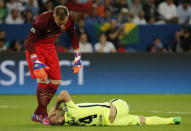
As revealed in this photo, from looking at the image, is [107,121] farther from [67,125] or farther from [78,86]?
[78,86]

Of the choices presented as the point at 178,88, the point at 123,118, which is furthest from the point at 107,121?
the point at 178,88

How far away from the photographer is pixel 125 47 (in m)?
16.8

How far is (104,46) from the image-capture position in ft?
52.7

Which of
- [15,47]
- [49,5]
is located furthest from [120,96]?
[49,5]

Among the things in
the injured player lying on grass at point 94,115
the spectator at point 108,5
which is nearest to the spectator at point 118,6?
the spectator at point 108,5

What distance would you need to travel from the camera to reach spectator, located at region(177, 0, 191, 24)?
61.4 feet

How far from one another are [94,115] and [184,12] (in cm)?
1169

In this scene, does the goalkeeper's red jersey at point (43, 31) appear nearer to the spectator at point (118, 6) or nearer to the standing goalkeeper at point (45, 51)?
the standing goalkeeper at point (45, 51)

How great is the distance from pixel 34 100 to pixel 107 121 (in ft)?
18.4

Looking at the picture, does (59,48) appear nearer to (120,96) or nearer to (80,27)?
(80,27)

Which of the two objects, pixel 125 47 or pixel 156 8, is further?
pixel 156 8

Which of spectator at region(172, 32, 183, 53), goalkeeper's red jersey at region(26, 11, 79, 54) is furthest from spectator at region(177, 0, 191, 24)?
goalkeeper's red jersey at region(26, 11, 79, 54)

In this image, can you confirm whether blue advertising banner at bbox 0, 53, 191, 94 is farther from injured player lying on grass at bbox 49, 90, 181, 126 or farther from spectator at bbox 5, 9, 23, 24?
injured player lying on grass at bbox 49, 90, 181, 126

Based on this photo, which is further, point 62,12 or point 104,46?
point 104,46
